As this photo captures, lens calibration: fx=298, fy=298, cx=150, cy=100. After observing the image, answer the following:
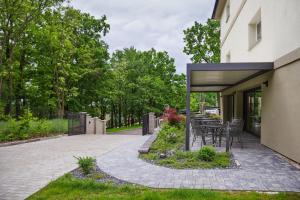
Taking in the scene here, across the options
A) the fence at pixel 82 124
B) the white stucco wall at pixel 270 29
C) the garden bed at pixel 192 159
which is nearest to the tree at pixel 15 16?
the fence at pixel 82 124

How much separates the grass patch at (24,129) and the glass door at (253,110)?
10580 mm

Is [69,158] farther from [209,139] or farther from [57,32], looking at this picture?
[57,32]

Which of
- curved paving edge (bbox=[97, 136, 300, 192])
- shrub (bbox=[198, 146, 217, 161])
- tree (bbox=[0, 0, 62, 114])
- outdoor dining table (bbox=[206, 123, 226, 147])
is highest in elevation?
tree (bbox=[0, 0, 62, 114])

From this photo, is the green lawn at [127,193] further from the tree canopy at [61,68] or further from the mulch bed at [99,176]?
the tree canopy at [61,68]

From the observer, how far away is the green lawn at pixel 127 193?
4793 mm

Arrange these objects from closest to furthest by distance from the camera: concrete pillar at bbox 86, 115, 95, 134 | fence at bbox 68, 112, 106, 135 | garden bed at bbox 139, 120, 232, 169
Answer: garden bed at bbox 139, 120, 232, 169, fence at bbox 68, 112, 106, 135, concrete pillar at bbox 86, 115, 95, 134

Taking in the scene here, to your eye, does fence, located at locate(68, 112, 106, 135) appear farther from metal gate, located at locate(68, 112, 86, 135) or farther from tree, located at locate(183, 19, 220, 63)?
→ tree, located at locate(183, 19, 220, 63)

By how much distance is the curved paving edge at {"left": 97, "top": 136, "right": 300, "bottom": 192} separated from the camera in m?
5.46

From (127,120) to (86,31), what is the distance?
14226 mm

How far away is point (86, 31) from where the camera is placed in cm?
2922

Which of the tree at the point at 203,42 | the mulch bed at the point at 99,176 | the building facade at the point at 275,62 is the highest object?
the tree at the point at 203,42

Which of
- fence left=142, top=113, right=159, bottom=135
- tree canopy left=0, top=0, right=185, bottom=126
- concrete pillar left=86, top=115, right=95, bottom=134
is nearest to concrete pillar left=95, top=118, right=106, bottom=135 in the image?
concrete pillar left=86, top=115, right=95, bottom=134

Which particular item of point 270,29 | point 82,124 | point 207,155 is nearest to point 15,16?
point 82,124

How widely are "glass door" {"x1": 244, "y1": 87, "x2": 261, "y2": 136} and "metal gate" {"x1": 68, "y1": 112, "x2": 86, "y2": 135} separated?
32.8 ft
